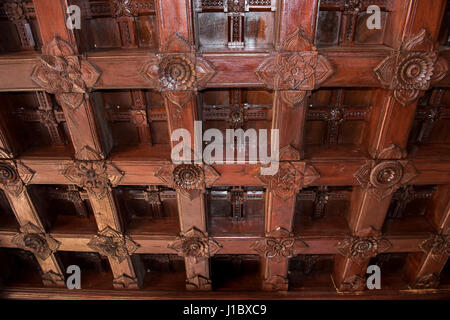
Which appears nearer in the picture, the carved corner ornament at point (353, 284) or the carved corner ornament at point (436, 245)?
the carved corner ornament at point (436, 245)

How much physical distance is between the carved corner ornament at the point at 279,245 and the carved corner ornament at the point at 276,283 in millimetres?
420

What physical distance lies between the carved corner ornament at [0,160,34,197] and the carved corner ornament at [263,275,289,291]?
3.38 m

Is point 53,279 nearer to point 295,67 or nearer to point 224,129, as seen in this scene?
point 224,129

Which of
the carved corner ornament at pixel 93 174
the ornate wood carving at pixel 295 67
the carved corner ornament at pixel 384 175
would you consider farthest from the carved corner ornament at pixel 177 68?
the carved corner ornament at pixel 384 175

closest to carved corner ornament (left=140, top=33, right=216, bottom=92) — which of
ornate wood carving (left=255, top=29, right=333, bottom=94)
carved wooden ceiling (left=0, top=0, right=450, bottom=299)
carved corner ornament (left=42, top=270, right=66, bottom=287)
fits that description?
carved wooden ceiling (left=0, top=0, right=450, bottom=299)

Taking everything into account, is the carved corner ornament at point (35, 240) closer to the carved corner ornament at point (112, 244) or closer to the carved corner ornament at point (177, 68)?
the carved corner ornament at point (112, 244)

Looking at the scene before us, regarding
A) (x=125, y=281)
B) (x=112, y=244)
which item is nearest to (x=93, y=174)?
(x=112, y=244)

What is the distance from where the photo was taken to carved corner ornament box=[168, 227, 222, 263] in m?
3.62

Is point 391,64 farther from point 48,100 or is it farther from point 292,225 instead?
point 48,100

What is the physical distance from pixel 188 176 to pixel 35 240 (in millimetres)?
2363

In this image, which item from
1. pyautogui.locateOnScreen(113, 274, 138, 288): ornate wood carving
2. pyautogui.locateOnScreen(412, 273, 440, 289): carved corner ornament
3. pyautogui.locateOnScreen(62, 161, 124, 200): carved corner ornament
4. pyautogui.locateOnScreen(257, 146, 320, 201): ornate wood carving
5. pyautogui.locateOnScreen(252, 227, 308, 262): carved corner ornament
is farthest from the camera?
pyautogui.locateOnScreen(113, 274, 138, 288): ornate wood carving

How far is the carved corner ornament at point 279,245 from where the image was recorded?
3.61m

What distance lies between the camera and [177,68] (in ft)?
8.74

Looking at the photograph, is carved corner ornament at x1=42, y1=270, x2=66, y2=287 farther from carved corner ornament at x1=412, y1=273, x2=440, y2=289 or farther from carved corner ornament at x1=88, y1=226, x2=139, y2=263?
carved corner ornament at x1=412, y1=273, x2=440, y2=289
